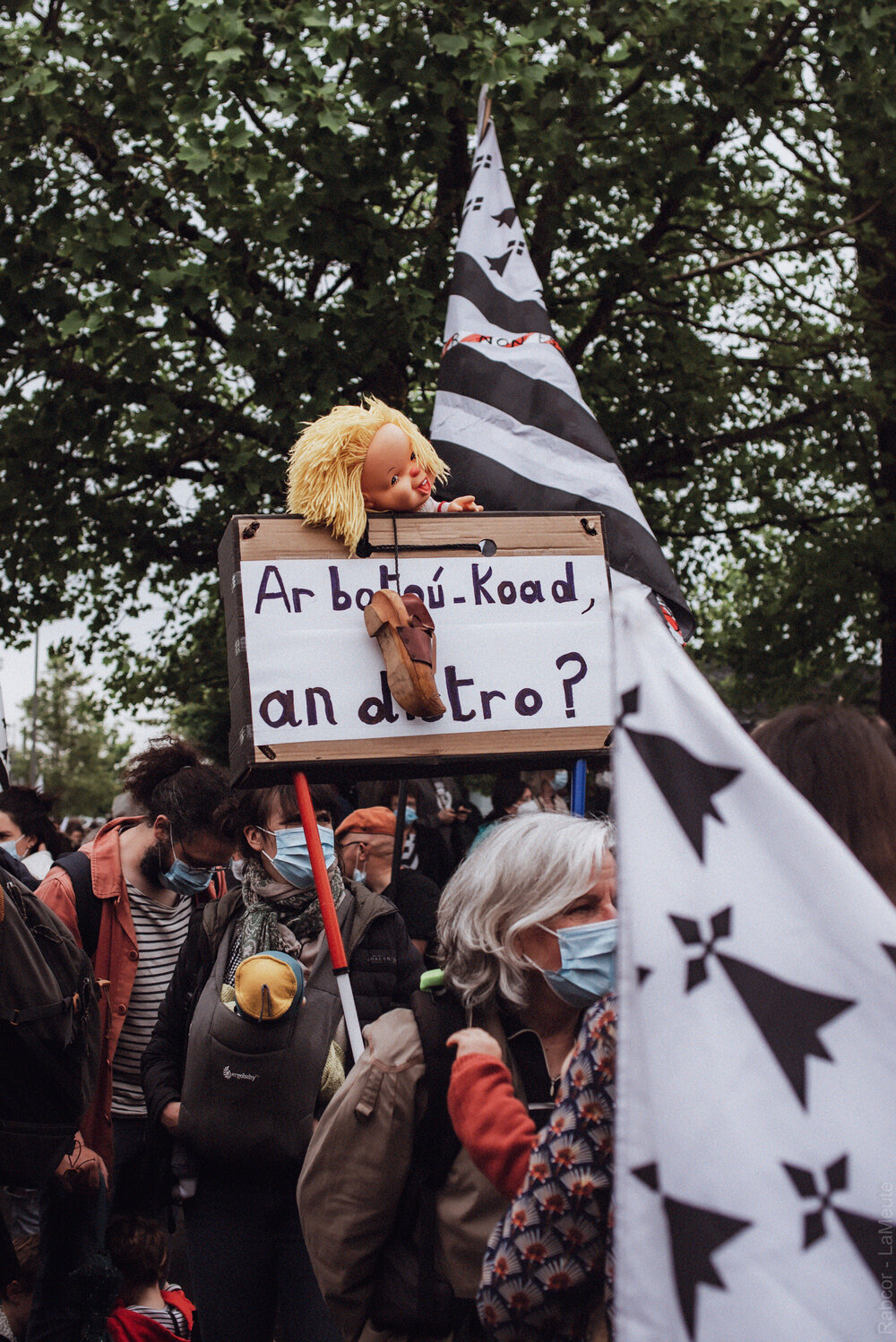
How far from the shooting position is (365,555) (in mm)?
3074

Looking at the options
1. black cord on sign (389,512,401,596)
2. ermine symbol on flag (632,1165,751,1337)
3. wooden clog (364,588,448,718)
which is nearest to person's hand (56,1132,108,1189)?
wooden clog (364,588,448,718)

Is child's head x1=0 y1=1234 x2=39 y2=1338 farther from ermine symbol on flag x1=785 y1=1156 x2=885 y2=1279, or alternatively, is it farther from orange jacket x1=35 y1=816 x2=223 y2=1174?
ermine symbol on flag x1=785 y1=1156 x2=885 y2=1279

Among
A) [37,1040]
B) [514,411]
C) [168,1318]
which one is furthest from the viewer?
[514,411]

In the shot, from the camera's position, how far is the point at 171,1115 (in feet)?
Answer: 10.1

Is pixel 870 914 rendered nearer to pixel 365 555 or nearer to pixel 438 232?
pixel 365 555

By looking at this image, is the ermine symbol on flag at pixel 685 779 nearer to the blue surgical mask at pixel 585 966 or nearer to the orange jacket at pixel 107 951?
the blue surgical mask at pixel 585 966

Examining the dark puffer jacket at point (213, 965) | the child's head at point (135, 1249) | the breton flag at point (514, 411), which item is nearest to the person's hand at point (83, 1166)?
the child's head at point (135, 1249)

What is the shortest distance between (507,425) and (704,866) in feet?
10.2

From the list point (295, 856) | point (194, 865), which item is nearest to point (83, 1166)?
point (194, 865)

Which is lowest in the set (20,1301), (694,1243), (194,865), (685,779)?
(20,1301)

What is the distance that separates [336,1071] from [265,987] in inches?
15.6

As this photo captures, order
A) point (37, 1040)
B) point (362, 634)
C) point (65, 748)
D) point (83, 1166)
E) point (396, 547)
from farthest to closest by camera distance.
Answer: point (65, 748) → point (83, 1166) → point (396, 547) → point (362, 634) → point (37, 1040)

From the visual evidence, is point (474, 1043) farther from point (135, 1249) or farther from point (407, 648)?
point (135, 1249)

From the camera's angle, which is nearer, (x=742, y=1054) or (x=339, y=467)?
(x=742, y=1054)
